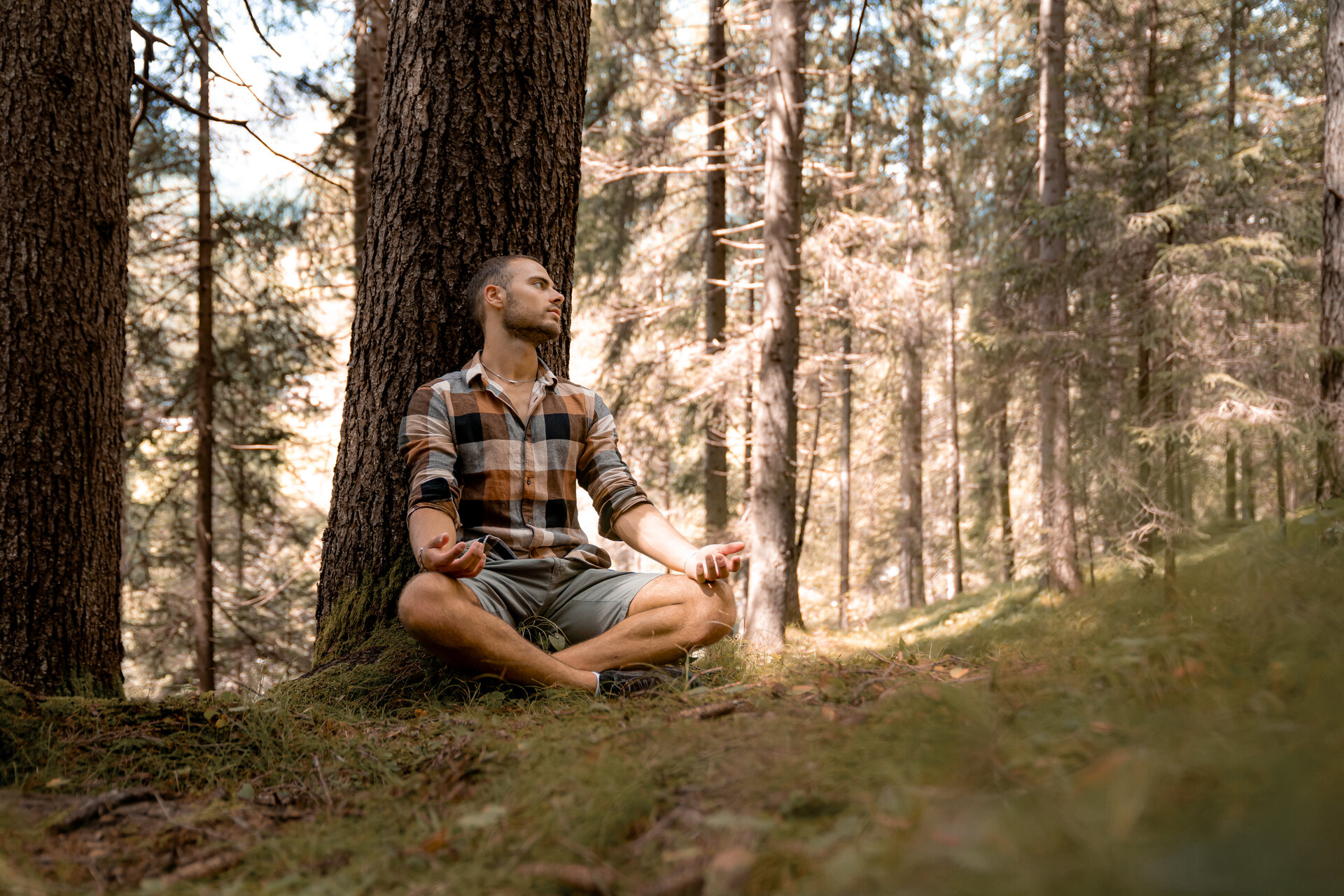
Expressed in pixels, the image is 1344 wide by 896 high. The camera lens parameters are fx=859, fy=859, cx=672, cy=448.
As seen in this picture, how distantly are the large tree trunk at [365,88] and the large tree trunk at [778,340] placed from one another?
13.9ft

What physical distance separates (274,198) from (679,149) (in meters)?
6.08

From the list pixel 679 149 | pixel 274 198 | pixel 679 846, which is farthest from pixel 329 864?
pixel 679 149

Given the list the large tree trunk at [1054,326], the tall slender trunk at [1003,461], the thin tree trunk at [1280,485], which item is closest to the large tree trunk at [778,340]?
the large tree trunk at [1054,326]

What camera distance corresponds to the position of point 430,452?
349cm

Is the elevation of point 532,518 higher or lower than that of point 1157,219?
lower

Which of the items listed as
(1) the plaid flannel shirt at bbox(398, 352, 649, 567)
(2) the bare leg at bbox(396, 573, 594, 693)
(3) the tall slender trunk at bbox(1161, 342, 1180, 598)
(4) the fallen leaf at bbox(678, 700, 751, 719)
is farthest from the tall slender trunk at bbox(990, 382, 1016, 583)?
(4) the fallen leaf at bbox(678, 700, 751, 719)

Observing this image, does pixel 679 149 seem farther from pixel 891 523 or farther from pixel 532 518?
pixel 891 523

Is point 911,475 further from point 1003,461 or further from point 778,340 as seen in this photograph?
point 778,340

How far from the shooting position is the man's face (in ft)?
12.1

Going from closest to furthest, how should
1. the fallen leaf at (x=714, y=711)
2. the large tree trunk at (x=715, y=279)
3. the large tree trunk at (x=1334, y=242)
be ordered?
1. the fallen leaf at (x=714, y=711)
2. the large tree trunk at (x=1334, y=242)
3. the large tree trunk at (x=715, y=279)

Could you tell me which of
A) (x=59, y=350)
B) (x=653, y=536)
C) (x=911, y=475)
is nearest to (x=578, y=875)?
(x=653, y=536)

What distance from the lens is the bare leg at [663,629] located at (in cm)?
338

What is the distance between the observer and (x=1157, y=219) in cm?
1076

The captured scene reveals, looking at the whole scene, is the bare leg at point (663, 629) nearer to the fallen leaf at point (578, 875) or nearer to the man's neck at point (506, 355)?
the man's neck at point (506, 355)
